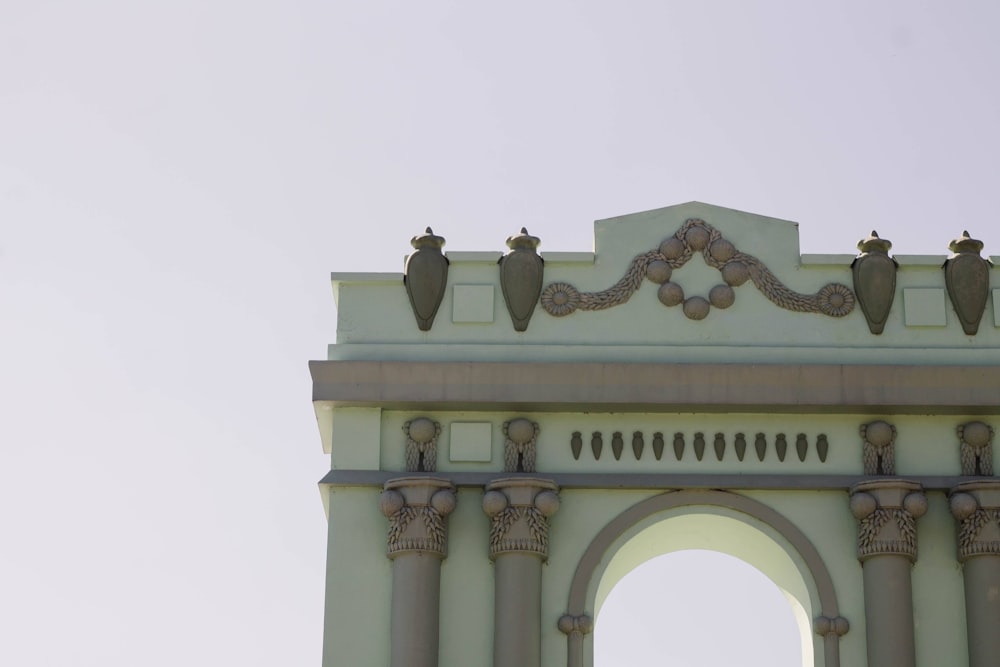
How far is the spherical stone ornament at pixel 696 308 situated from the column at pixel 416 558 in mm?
3815

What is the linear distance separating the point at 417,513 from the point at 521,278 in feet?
11.2

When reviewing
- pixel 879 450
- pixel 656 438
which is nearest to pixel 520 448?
pixel 656 438

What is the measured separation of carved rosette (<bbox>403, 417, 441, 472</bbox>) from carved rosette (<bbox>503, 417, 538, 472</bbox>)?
2.94 ft

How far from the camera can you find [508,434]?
35.0 m

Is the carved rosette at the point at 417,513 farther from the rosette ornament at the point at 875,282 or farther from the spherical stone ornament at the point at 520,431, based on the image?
the rosette ornament at the point at 875,282

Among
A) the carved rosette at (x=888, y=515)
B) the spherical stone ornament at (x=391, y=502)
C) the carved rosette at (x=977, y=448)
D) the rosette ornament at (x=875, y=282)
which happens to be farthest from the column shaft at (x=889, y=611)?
the spherical stone ornament at (x=391, y=502)

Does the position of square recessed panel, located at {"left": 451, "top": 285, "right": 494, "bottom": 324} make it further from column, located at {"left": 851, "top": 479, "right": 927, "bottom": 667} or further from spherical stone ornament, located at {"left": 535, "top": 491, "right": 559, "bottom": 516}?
column, located at {"left": 851, "top": 479, "right": 927, "bottom": 667}

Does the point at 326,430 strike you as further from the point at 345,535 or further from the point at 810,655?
the point at 810,655

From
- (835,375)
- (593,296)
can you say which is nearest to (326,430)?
(593,296)

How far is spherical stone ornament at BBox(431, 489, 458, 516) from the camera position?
3431cm

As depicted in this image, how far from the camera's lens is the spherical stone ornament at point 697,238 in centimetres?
3591

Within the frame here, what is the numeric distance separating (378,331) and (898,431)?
263 inches

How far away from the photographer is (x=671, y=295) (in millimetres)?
35625

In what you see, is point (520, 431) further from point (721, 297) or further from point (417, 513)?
point (721, 297)
